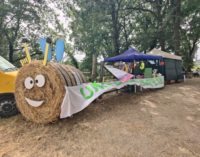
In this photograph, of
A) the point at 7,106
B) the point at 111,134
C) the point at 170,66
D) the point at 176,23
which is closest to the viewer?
the point at 111,134

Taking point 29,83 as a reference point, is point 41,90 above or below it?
below

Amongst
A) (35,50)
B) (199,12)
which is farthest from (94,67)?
(199,12)

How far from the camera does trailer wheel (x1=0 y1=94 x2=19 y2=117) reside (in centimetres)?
507

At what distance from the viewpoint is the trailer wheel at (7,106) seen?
507cm

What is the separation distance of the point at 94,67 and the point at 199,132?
439 cm

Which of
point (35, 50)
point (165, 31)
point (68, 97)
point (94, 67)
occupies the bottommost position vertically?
point (68, 97)

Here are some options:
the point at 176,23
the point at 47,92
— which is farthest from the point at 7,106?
the point at 176,23

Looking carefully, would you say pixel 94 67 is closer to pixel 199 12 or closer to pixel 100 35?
pixel 100 35

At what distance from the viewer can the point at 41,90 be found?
4512 mm

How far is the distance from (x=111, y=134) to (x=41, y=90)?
1757 millimetres

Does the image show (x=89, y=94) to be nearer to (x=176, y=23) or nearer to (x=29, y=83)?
(x=29, y=83)

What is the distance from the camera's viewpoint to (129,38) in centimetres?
2250

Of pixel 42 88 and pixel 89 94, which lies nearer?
pixel 42 88

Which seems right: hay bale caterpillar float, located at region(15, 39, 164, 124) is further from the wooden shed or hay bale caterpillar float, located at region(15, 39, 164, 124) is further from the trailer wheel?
the wooden shed
